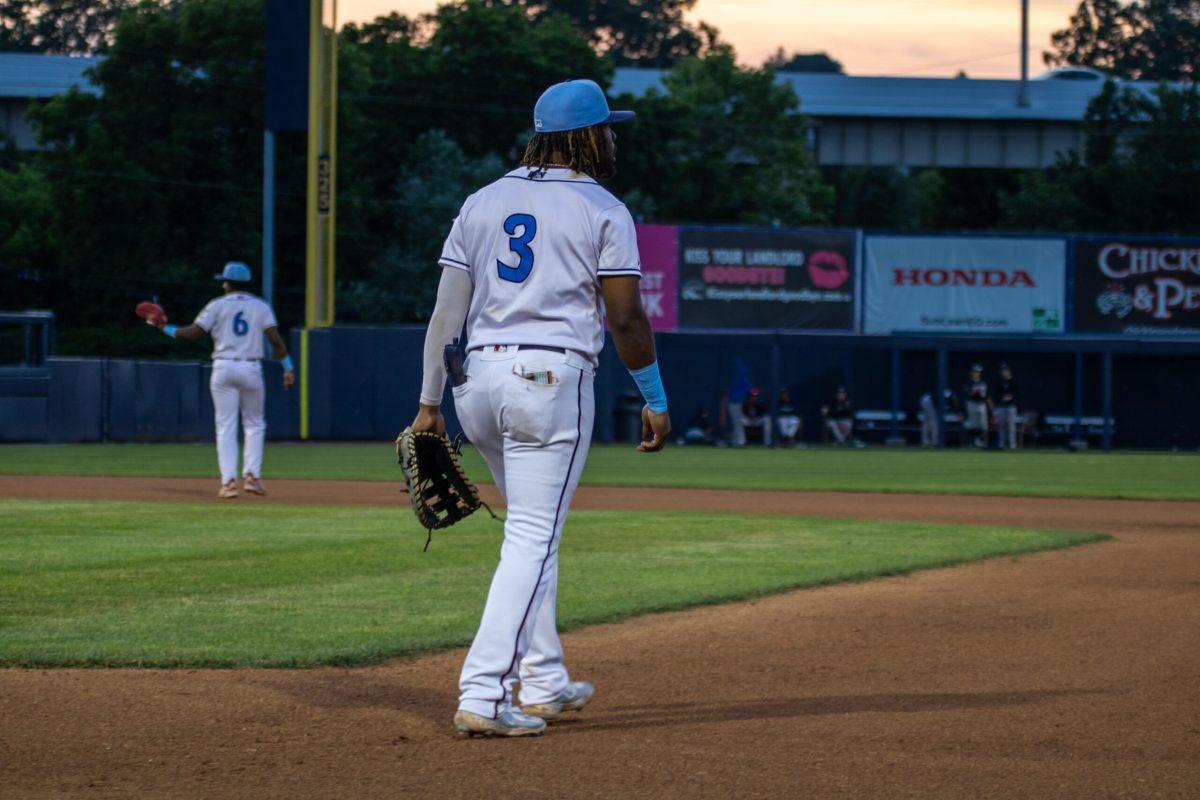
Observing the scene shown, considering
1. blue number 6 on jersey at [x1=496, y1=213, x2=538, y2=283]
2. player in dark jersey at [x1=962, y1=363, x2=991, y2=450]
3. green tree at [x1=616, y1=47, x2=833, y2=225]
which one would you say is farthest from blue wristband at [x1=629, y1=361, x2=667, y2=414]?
green tree at [x1=616, y1=47, x2=833, y2=225]

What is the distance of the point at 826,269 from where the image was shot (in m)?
35.7

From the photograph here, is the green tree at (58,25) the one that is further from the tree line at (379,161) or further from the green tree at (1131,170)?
the green tree at (1131,170)

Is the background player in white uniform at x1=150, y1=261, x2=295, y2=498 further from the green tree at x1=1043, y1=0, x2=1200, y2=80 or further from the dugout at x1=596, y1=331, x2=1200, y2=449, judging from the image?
the green tree at x1=1043, y1=0, x2=1200, y2=80

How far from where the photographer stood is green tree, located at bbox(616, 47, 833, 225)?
54688 millimetres

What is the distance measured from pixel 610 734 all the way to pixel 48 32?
267 ft

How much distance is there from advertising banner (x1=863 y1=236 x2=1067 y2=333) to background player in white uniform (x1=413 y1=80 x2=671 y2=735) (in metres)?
31.3

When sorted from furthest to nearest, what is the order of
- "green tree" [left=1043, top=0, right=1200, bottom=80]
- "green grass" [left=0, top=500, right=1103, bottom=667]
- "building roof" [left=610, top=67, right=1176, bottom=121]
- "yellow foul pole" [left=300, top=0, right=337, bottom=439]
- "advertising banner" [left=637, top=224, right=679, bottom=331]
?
"green tree" [left=1043, top=0, right=1200, bottom=80], "building roof" [left=610, top=67, right=1176, bottom=121], "advertising banner" [left=637, top=224, right=679, bottom=331], "yellow foul pole" [left=300, top=0, right=337, bottom=439], "green grass" [left=0, top=500, right=1103, bottom=667]

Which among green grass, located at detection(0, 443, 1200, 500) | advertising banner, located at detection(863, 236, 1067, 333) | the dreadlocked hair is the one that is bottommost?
green grass, located at detection(0, 443, 1200, 500)

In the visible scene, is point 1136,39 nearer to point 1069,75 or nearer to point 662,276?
point 1069,75

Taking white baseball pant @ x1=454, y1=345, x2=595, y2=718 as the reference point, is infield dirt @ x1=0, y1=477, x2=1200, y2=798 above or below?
below

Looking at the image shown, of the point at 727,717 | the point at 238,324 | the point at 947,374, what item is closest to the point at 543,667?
the point at 727,717

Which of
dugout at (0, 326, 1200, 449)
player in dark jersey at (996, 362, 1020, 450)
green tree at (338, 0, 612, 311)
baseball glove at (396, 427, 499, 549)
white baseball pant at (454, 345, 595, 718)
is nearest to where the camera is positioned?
white baseball pant at (454, 345, 595, 718)

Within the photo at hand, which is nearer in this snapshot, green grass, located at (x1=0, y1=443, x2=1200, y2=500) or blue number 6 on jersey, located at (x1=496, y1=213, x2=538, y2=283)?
blue number 6 on jersey, located at (x1=496, y1=213, x2=538, y2=283)

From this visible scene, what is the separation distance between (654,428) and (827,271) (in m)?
31.2
